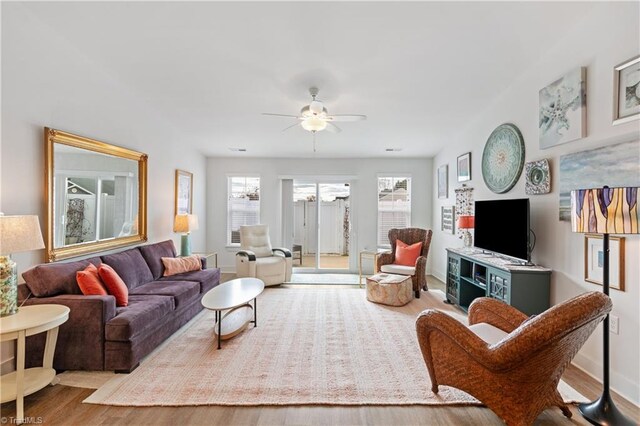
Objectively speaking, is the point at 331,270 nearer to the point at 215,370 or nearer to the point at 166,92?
the point at 215,370

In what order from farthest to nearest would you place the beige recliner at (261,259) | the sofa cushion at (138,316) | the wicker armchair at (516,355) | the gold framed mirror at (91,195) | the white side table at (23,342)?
the beige recliner at (261,259) < the gold framed mirror at (91,195) < the sofa cushion at (138,316) < the white side table at (23,342) < the wicker armchair at (516,355)

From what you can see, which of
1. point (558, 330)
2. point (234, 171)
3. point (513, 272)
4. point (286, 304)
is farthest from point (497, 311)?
point (234, 171)

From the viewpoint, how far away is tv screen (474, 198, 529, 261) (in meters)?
2.74

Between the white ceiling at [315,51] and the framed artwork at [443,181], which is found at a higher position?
the white ceiling at [315,51]

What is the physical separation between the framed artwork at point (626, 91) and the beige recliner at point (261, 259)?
432 centimetres

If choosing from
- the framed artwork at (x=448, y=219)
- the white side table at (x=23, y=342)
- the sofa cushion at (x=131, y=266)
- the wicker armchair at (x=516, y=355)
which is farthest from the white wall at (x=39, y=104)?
the framed artwork at (x=448, y=219)

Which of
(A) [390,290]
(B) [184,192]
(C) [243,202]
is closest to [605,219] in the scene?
(A) [390,290]

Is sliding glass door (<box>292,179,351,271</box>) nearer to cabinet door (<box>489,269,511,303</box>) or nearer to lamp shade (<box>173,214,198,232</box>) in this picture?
lamp shade (<box>173,214,198,232</box>)

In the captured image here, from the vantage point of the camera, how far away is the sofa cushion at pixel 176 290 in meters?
2.97

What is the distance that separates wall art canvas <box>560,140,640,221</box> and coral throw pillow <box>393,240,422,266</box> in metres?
2.20

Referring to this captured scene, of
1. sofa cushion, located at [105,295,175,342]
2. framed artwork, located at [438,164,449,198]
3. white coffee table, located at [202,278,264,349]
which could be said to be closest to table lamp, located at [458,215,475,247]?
framed artwork, located at [438,164,449,198]

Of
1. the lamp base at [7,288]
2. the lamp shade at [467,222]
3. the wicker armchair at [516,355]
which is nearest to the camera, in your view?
the wicker armchair at [516,355]

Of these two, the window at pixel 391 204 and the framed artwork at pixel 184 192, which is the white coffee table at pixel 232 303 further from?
the window at pixel 391 204

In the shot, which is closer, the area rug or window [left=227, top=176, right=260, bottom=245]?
the area rug
